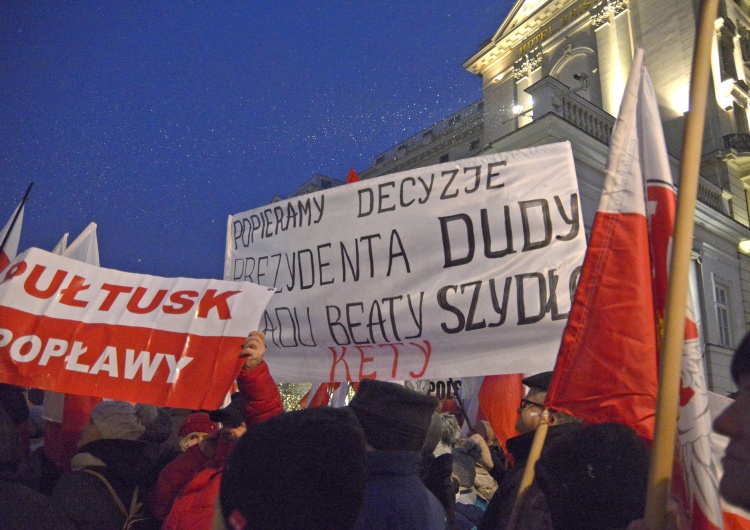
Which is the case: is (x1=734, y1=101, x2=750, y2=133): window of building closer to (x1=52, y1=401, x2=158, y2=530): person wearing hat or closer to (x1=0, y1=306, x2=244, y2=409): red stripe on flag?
(x1=0, y1=306, x2=244, y2=409): red stripe on flag

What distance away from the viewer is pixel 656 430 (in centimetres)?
119

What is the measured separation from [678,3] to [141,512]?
18.3 metres

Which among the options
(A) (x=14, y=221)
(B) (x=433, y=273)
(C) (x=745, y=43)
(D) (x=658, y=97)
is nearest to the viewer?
(B) (x=433, y=273)

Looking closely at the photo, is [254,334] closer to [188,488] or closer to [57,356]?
[188,488]

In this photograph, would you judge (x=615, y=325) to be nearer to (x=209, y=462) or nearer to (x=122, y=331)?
(x=209, y=462)

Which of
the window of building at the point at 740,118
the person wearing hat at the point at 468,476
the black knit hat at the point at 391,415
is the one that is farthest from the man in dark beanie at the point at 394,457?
the window of building at the point at 740,118

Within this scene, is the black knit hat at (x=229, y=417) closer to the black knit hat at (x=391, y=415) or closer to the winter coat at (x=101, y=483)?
the winter coat at (x=101, y=483)

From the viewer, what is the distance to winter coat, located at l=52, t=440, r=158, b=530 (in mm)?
2436

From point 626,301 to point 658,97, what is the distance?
16.3 m

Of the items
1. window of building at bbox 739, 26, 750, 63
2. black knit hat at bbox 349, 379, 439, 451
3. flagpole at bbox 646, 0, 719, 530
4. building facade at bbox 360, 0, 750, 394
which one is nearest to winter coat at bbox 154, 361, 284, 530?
black knit hat at bbox 349, 379, 439, 451

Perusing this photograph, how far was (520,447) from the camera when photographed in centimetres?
274

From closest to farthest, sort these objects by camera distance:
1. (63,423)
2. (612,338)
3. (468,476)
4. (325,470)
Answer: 1. (325,470)
2. (612,338)
3. (63,423)
4. (468,476)

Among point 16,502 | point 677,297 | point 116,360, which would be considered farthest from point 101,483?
point 677,297

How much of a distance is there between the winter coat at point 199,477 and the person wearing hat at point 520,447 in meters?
1.04
